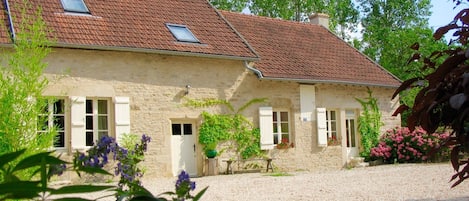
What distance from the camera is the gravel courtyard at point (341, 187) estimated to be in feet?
28.9

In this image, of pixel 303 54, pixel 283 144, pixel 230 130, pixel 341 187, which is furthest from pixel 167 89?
pixel 303 54

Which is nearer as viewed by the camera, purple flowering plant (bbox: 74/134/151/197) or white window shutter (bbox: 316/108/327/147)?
purple flowering plant (bbox: 74/134/151/197)

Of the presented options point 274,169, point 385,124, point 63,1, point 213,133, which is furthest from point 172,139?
point 385,124

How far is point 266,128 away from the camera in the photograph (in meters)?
15.0

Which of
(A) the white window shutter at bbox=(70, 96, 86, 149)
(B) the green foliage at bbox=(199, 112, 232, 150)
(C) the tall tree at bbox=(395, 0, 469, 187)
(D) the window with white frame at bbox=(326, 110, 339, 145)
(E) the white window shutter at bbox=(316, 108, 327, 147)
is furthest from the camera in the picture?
(D) the window with white frame at bbox=(326, 110, 339, 145)

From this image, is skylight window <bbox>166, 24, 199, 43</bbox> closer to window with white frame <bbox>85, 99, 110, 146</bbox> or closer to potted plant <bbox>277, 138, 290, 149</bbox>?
window with white frame <bbox>85, 99, 110, 146</bbox>

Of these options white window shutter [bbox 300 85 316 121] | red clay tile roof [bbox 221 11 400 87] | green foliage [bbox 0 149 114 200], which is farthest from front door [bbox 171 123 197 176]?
green foliage [bbox 0 149 114 200]

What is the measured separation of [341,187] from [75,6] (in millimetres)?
7675

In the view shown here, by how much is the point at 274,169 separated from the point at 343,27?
23.7 m

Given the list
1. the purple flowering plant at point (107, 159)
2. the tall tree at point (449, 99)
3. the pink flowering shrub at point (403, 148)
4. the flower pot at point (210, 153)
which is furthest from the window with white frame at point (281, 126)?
the tall tree at point (449, 99)

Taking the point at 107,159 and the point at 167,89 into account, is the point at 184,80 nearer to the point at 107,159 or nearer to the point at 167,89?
the point at 167,89

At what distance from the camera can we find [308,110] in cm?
1598

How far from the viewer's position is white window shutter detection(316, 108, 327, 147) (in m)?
16.0

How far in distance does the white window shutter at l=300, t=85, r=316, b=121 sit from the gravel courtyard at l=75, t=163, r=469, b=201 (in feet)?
10.8
